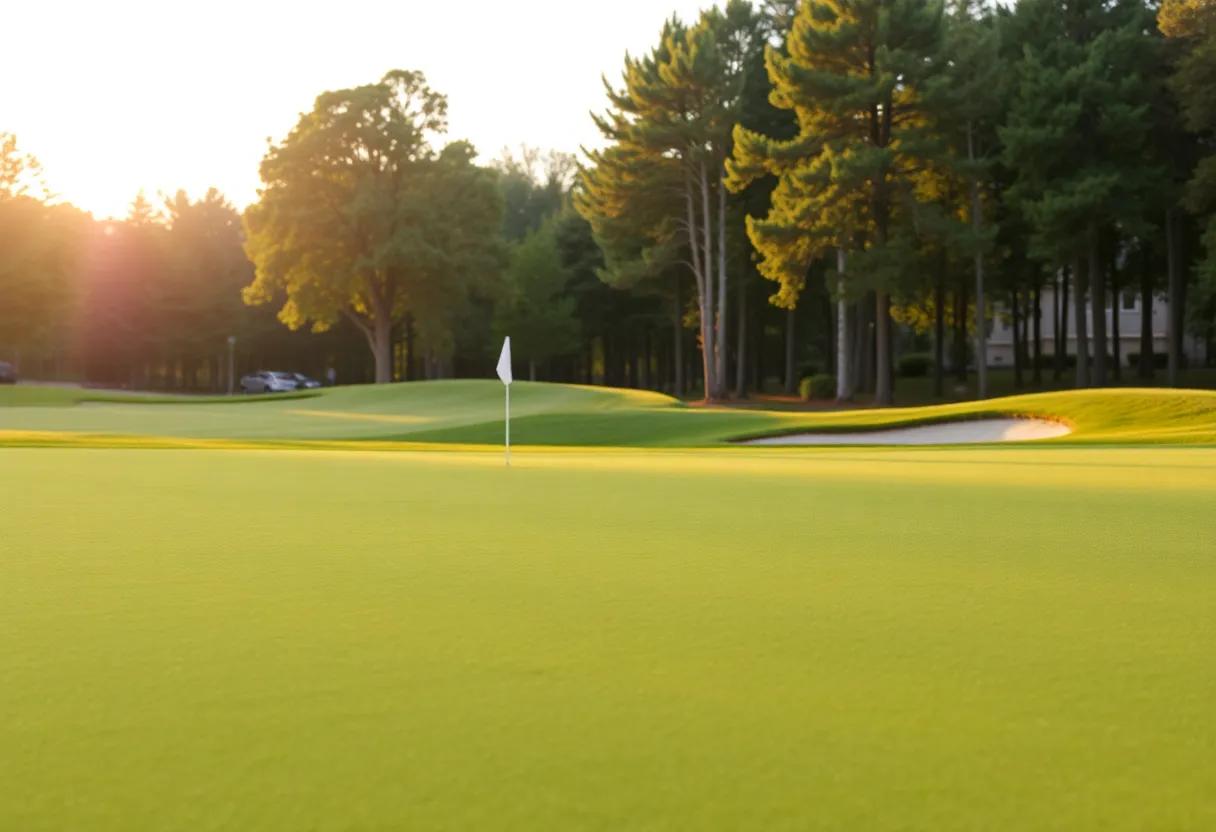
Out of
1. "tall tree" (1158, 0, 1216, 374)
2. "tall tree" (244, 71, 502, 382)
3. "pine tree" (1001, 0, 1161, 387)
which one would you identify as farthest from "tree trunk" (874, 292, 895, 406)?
"tall tree" (244, 71, 502, 382)

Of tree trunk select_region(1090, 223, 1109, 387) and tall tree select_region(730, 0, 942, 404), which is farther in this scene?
tree trunk select_region(1090, 223, 1109, 387)

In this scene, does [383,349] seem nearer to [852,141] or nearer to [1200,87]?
[852,141]

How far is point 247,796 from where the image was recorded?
2004mm

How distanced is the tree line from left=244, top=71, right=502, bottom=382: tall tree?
0.13 m

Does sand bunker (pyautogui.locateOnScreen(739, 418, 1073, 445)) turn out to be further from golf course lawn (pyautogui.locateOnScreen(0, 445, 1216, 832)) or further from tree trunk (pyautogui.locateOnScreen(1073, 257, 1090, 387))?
tree trunk (pyautogui.locateOnScreen(1073, 257, 1090, 387))

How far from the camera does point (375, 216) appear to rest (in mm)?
49500

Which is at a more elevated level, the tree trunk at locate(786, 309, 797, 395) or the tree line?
the tree line

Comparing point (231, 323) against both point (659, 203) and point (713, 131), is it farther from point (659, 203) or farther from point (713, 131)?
point (713, 131)

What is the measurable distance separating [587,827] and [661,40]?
47.8 meters

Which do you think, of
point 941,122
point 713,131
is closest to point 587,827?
point 941,122

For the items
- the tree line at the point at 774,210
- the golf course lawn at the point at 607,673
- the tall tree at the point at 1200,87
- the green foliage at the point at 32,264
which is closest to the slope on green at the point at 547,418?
the tree line at the point at 774,210

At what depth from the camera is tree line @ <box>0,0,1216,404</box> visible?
38062 millimetres

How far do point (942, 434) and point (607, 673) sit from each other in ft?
60.8

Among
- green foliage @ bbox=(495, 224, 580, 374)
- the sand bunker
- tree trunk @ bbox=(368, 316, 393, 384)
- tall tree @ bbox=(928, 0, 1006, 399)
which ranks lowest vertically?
the sand bunker
